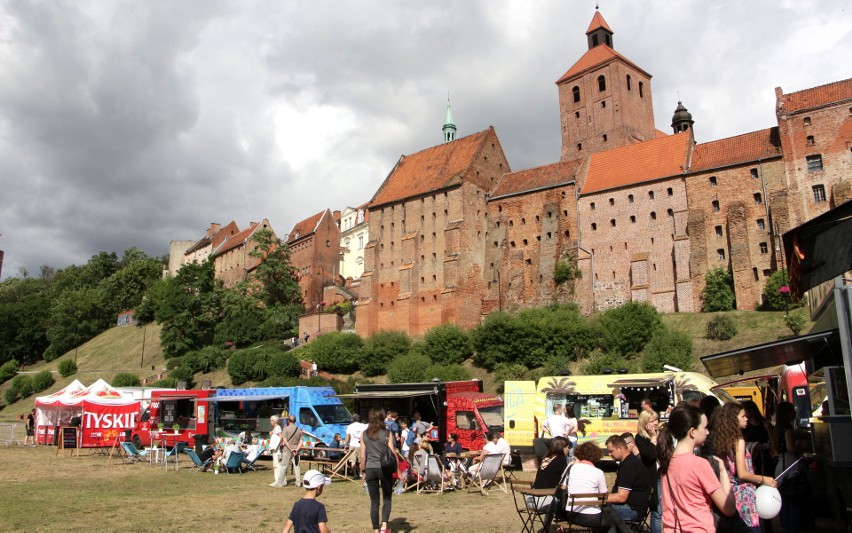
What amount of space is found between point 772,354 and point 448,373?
103 ft

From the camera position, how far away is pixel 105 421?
25.7m

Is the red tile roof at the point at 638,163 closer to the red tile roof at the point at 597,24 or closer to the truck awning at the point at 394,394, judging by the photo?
the red tile roof at the point at 597,24

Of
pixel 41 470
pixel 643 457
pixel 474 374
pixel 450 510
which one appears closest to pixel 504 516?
pixel 450 510

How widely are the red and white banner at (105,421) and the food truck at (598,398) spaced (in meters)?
15.9

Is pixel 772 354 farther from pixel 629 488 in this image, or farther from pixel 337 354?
pixel 337 354

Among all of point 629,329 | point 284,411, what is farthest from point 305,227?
point 284,411

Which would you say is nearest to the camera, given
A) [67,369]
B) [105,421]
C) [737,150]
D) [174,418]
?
[174,418]

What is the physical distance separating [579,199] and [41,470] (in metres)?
42.0

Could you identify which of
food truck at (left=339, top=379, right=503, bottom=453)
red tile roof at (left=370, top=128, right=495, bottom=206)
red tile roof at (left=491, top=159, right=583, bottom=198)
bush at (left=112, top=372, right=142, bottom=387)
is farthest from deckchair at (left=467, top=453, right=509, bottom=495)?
bush at (left=112, top=372, right=142, bottom=387)

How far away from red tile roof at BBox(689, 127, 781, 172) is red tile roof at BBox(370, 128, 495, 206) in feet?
62.5

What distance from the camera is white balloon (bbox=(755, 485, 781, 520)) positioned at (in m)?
5.39

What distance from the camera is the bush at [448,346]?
4638cm

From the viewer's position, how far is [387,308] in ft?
190

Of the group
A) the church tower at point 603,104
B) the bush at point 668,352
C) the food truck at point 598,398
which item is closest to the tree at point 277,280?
the church tower at point 603,104
